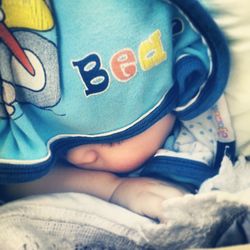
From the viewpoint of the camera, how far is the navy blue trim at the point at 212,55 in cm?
50

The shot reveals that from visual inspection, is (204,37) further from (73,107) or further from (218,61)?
(73,107)

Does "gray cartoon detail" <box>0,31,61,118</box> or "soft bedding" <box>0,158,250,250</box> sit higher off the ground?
"gray cartoon detail" <box>0,31,61,118</box>

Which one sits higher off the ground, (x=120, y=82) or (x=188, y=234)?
(x=120, y=82)

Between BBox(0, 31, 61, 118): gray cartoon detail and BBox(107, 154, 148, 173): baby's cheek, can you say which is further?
BBox(107, 154, 148, 173): baby's cheek

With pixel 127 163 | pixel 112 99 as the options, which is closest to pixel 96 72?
pixel 112 99

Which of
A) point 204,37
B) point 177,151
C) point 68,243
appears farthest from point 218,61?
point 68,243

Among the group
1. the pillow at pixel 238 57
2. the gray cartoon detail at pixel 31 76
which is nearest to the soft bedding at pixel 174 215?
the pillow at pixel 238 57

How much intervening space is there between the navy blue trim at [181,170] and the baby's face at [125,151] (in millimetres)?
19

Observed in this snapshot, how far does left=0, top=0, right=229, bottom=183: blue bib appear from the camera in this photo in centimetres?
49

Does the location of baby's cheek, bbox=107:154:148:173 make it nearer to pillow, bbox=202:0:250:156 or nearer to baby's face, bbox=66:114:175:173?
baby's face, bbox=66:114:175:173

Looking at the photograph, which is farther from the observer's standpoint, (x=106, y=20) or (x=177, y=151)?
(x=177, y=151)

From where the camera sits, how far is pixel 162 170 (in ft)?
1.95

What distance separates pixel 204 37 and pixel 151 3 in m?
0.06

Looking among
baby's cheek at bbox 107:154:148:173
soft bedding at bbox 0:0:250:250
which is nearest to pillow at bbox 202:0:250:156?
soft bedding at bbox 0:0:250:250
